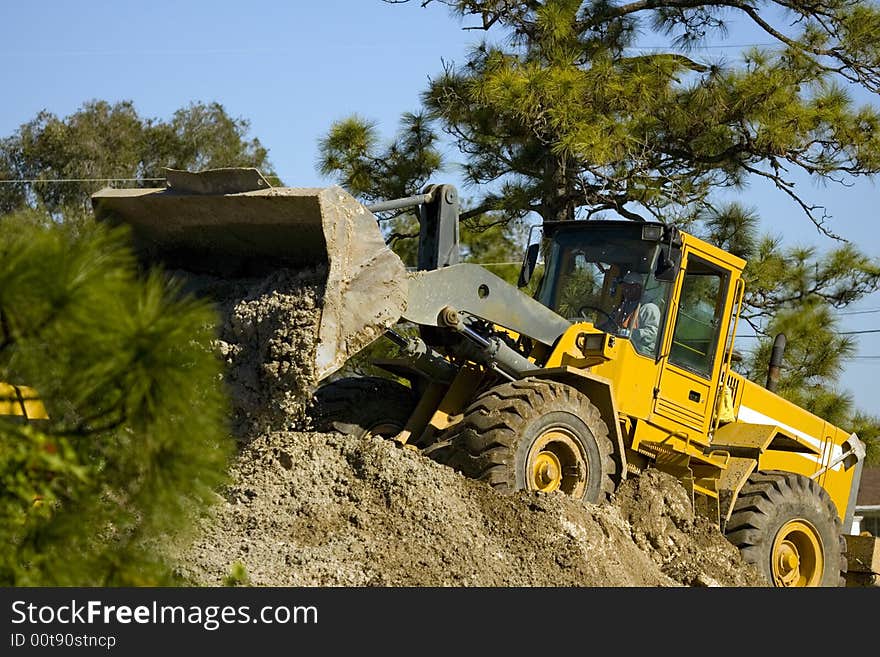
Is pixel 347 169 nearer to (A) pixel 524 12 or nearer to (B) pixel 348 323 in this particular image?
(A) pixel 524 12

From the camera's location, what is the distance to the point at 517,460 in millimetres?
8242

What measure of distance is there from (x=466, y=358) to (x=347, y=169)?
20.6 feet

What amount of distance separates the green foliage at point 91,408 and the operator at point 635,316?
595 cm

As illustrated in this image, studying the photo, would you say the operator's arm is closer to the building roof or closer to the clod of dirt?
the clod of dirt

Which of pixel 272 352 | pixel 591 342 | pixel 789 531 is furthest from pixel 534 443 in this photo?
pixel 789 531

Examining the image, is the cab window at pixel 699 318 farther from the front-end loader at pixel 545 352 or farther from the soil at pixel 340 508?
the soil at pixel 340 508

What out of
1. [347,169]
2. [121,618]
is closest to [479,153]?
[347,169]

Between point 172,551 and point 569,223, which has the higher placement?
point 569,223

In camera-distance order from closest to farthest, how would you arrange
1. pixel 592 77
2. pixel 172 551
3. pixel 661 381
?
pixel 172 551 → pixel 661 381 → pixel 592 77

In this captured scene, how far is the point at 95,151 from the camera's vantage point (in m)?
34.2

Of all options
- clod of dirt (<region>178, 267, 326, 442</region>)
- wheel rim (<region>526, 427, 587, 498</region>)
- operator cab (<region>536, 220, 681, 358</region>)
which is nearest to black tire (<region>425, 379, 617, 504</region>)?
wheel rim (<region>526, 427, 587, 498</region>)

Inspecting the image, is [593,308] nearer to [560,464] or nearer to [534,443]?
[560,464]

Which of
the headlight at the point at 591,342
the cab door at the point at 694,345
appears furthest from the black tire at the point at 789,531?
the headlight at the point at 591,342

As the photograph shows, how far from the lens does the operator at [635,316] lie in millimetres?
9578
